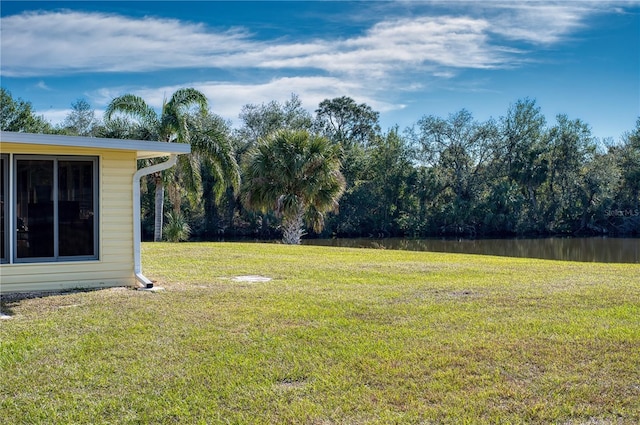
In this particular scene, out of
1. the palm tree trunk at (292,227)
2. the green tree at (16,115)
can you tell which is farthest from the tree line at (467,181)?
the palm tree trunk at (292,227)

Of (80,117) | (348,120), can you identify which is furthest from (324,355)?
(348,120)

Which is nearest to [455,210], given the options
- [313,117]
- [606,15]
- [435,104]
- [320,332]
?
[435,104]

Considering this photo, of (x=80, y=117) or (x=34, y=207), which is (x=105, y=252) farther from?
(x=80, y=117)

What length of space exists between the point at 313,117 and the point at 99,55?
86.5 ft

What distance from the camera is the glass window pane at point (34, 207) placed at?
770cm

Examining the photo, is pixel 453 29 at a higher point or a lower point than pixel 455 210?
higher

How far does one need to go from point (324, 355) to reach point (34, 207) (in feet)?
16.3

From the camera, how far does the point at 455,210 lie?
36.7 m

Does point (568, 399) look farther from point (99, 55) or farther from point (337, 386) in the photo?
point (99, 55)

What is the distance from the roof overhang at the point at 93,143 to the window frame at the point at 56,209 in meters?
0.40

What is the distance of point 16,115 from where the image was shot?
28.9m

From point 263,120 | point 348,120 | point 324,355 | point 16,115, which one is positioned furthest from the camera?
point 348,120

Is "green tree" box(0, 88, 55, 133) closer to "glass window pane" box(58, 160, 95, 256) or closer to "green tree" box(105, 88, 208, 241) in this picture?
"green tree" box(105, 88, 208, 241)

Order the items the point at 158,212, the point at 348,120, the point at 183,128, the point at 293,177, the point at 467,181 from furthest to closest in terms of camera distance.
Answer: the point at 348,120, the point at 467,181, the point at 158,212, the point at 183,128, the point at 293,177
